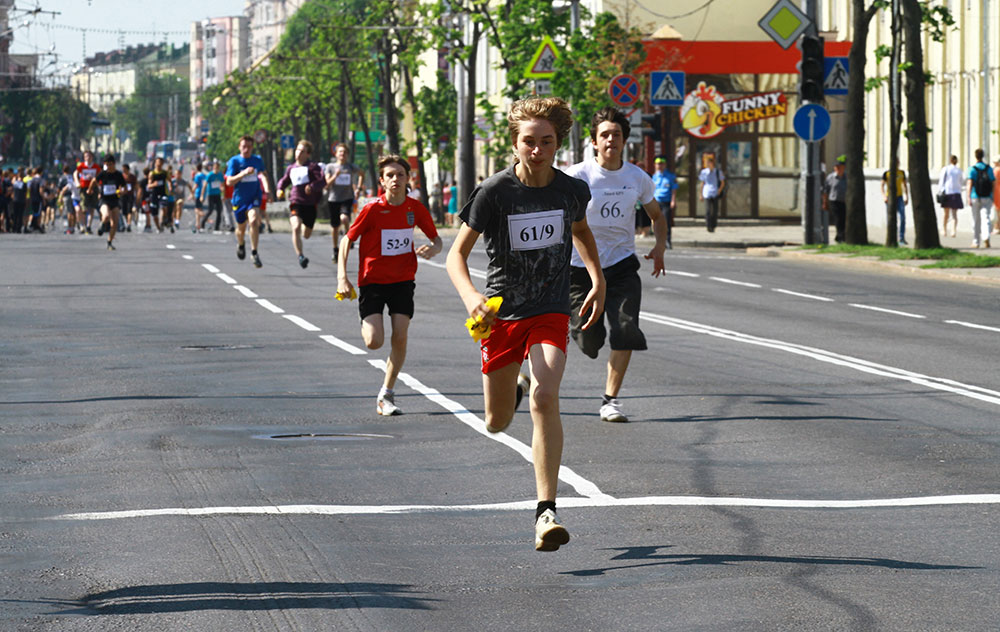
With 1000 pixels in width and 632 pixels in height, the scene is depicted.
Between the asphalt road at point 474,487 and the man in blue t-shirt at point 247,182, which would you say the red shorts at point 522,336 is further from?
the man in blue t-shirt at point 247,182

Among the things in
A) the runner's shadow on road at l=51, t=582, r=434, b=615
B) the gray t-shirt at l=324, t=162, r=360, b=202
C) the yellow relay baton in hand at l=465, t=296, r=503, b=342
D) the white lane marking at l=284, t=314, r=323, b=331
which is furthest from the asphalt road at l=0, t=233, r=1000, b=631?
the gray t-shirt at l=324, t=162, r=360, b=202

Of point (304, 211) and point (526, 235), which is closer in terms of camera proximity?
point (526, 235)

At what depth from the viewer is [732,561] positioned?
22.6ft

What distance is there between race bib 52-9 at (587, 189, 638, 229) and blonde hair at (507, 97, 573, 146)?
12.1 ft

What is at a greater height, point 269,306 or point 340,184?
point 340,184

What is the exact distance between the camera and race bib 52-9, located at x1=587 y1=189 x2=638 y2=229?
10953 mm

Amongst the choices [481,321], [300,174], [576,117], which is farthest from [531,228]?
[576,117]

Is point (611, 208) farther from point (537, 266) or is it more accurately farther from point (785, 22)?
point (785, 22)

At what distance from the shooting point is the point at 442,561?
693 cm

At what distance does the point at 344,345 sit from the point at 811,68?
17688mm

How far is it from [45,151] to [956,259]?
113543 millimetres

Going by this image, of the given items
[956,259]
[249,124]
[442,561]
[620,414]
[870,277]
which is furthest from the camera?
[249,124]

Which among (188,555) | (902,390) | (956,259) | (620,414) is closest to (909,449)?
(620,414)

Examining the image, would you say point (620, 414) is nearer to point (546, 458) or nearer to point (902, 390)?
point (902, 390)
